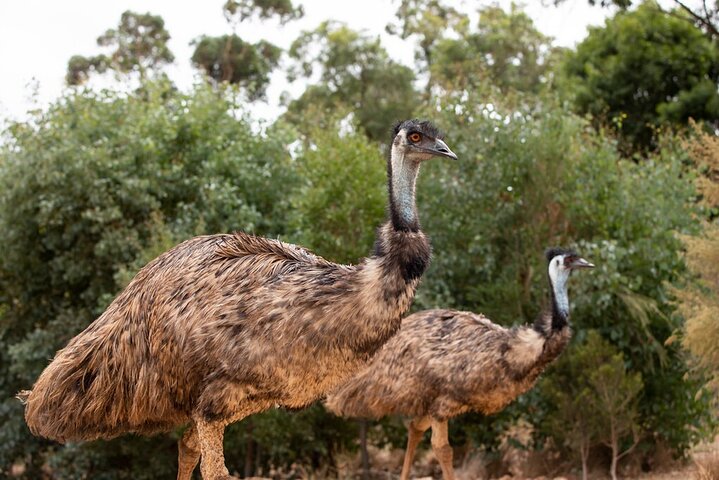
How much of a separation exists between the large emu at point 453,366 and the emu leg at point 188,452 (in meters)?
2.67

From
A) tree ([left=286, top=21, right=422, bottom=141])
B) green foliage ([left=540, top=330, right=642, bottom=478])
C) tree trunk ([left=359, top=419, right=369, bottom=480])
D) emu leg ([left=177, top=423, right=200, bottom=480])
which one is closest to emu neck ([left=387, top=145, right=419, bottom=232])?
emu leg ([left=177, top=423, right=200, bottom=480])

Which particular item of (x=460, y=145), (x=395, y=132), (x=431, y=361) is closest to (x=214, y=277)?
(x=395, y=132)

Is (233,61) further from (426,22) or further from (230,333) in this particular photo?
(230,333)

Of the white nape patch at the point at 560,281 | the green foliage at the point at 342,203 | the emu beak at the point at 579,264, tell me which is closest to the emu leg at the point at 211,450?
the white nape patch at the point at 560,281

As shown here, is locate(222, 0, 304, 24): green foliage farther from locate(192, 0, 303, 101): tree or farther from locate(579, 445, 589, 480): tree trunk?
locate(579, 445, 589, 480): tree trunk

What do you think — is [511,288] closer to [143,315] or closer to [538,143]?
[538,143]

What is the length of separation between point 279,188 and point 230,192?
0.94 m

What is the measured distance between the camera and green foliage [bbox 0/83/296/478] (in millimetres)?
11039

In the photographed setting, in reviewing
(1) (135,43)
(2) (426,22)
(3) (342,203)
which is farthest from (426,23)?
(3) (342,203)

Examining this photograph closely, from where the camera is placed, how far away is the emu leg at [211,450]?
15.9 feet

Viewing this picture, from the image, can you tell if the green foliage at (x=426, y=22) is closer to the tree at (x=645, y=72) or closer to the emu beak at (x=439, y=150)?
the tree at (x=645, y=72)

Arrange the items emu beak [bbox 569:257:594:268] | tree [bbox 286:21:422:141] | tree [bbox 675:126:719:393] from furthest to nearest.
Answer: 1. tree [bbox 286:21:422:141]
2. emu beak [bbox 569:257:594:268]
3. tree [bbox 675:126:719:393]

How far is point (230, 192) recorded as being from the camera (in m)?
11.4

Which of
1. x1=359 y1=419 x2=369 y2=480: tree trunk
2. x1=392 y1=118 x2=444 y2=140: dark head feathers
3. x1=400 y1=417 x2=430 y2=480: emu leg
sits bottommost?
x1=359 y1=419 x2=369 y2=480: tree trunk
